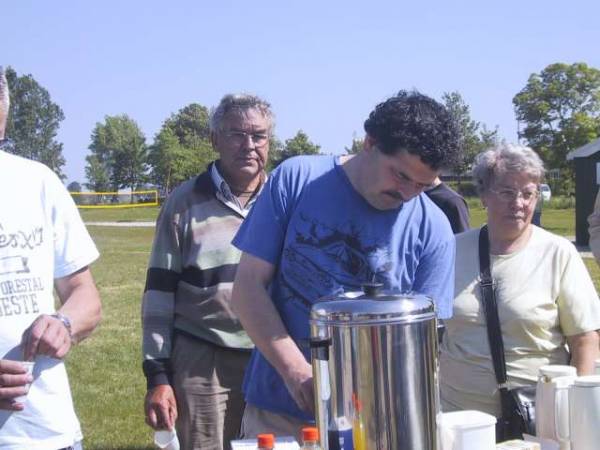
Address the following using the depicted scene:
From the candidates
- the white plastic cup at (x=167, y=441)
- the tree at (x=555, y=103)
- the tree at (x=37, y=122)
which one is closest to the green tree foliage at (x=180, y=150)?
the tree at (x=37, y=122)

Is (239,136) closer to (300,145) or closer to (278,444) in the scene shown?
(278,444)

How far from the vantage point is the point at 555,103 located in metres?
50.0

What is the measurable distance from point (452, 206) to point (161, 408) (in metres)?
1.63

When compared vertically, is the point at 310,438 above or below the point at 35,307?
below

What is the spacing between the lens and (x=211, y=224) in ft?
10.2

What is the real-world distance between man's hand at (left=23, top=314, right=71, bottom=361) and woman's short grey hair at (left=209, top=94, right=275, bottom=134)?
1353mm

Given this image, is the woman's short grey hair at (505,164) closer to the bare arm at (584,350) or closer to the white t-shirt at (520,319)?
the white t-shirt at (520,319)

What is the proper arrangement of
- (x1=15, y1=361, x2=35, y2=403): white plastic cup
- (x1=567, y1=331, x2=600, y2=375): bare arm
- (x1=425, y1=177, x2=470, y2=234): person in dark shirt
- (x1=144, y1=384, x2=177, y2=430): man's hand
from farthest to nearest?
1. (x1=425, y1=177, x2=470, y2=234): person in dark shirt
2. (x1=567, y1=331, x2=600, y2=375): bare arm
3. (x1=144, y1=384, x2=177, y2=430): man's hand
4. (x1=15, y1=361, x2=35, y2=403): white plastic cup

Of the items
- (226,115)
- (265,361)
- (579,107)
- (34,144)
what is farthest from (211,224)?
(34,144)

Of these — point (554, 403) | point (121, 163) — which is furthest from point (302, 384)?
point (121, 163)

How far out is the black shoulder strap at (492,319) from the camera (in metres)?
3.03

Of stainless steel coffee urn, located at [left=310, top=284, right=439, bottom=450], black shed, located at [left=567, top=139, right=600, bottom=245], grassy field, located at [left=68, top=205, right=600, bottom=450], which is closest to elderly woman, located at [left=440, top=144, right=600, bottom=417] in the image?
stainless steel coffee urn, located at [left=310, top=284, right=439, bottom=450]

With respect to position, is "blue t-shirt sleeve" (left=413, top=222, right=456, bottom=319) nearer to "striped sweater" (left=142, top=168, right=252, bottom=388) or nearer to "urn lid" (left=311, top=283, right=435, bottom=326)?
"urn lid" (left=311, top=283, right=435, bottom=326)

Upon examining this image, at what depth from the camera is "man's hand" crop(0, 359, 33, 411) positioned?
1962 millimetres
